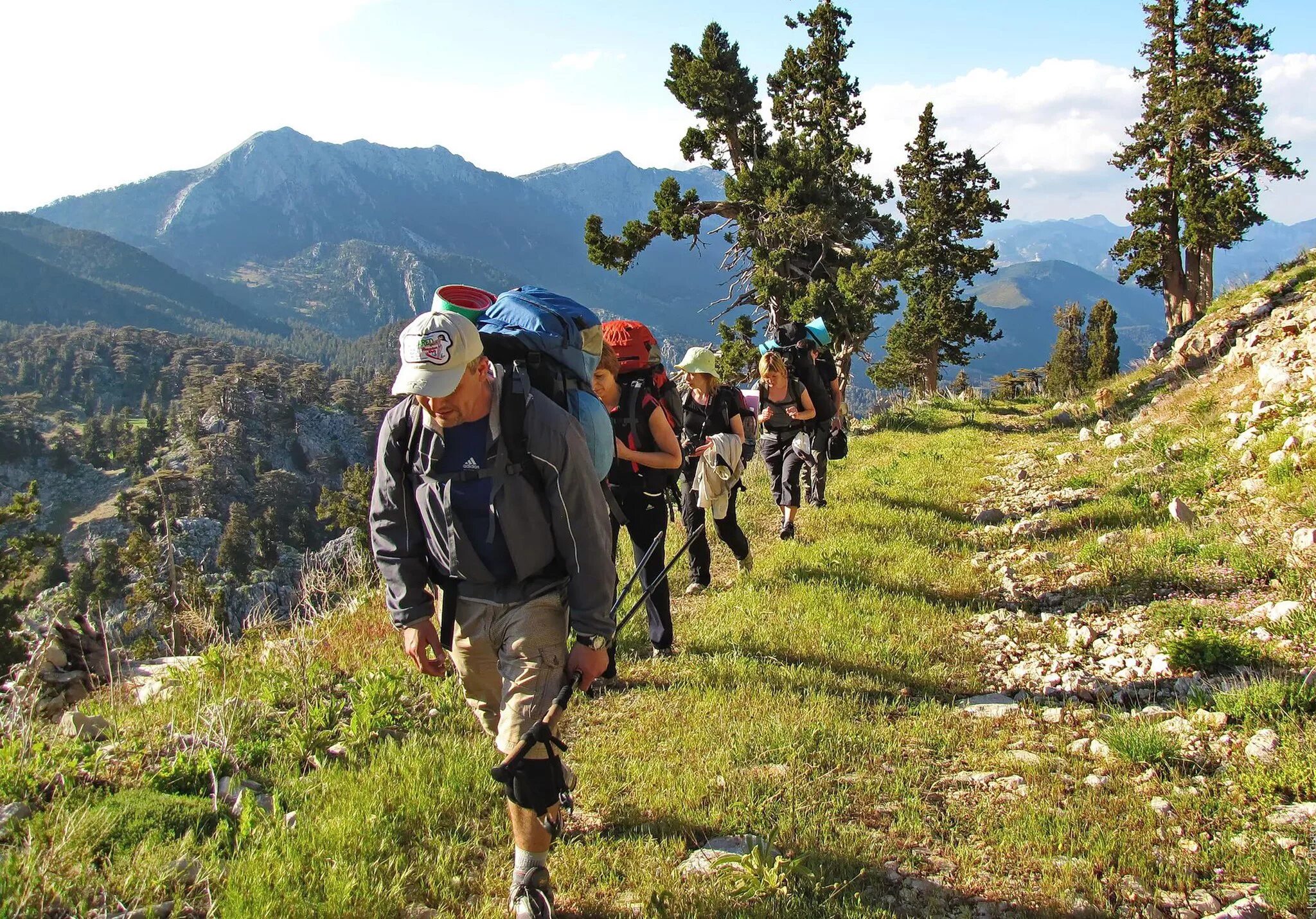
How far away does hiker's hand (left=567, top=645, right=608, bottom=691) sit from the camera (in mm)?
2912

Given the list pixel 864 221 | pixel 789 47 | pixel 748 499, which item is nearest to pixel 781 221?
pixel 864 221

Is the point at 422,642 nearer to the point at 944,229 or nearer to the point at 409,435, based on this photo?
the point at 409,435

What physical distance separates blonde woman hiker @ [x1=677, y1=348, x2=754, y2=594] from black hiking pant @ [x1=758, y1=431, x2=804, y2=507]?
149 centimetres

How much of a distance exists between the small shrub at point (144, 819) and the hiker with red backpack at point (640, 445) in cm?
237

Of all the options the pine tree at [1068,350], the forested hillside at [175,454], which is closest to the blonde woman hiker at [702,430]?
the forested hillside at [175,454]

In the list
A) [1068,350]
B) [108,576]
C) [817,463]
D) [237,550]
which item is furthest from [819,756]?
[237,550]

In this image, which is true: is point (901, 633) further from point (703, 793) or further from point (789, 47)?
point (789, 47)

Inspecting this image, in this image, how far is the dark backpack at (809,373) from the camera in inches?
334

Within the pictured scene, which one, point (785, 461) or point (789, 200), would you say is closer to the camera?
point (785, 461)

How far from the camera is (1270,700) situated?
381 cm

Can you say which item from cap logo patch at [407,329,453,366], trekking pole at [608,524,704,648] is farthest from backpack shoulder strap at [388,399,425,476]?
trekking pole at [608,524,704,648]

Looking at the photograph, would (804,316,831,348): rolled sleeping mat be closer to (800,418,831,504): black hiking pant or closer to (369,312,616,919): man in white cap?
(800,418,831,504): black hiking pant

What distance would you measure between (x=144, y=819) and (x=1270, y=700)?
17.7 feet

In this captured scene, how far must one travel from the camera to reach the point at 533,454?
283cm
